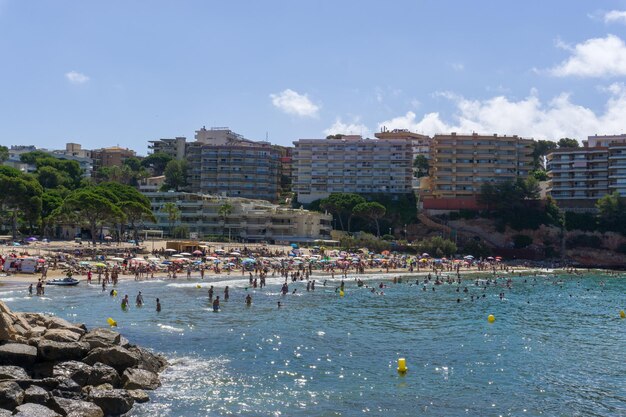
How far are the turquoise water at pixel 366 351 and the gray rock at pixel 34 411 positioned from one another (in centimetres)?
315

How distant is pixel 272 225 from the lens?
4469 inches

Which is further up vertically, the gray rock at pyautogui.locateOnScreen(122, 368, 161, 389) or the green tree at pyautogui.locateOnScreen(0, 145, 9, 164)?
Answer: the green tree at pyautogui.locateOnScreen(0, 145, 9, 164)

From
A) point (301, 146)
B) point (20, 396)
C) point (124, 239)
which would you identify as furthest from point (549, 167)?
point (20, 396)

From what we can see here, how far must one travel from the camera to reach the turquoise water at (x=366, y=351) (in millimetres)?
25078

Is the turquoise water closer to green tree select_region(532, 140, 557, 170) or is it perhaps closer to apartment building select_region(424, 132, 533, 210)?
apartment building select_region(424, 132, 533, 210)

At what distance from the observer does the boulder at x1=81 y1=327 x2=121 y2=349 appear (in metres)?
27.2

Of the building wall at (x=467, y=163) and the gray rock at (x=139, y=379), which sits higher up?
the building wall at (x=467, y=163)

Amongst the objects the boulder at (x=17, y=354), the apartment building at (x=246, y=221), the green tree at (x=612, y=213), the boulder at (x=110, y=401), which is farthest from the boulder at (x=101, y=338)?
the green tree at (x=612, y=213)

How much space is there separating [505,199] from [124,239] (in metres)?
65.3

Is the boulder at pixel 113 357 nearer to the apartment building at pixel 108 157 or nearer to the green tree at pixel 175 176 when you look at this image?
the green tree at pixel 175 176

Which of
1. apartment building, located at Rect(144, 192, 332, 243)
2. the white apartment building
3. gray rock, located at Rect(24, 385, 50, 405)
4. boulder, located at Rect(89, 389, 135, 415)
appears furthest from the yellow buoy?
the white apartment building

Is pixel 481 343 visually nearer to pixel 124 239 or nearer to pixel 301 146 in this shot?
pixel 124 239

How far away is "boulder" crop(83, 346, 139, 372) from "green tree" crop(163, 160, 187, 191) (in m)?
127

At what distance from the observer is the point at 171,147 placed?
189 metres
